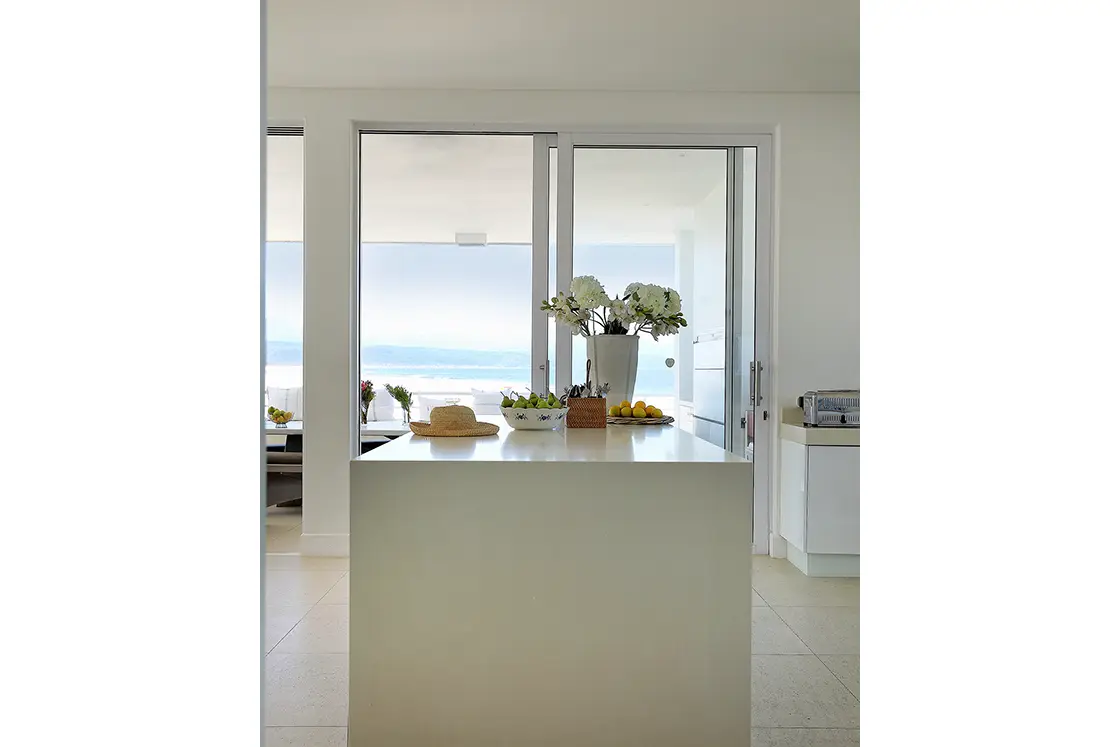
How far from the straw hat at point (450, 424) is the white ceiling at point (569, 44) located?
80.0 inches

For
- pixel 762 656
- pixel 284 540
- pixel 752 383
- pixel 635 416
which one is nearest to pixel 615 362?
pixel 635 416

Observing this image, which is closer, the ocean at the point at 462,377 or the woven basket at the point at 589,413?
the woven basket at the point at 589,413

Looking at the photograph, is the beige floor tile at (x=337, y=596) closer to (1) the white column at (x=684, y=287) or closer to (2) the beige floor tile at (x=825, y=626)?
(2) the beige floor tile at (x=825, y=626)

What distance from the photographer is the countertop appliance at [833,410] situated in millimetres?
4402

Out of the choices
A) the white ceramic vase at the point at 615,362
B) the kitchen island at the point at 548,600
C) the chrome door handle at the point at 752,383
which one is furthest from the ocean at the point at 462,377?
the kitchen island at the point at 548,600

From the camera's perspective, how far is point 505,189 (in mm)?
4918

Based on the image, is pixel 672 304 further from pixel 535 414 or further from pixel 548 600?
pixel 548 600

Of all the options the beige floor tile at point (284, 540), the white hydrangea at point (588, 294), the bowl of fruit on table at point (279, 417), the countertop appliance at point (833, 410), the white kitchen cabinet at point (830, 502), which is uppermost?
the white hydrangea at point (588, 294)

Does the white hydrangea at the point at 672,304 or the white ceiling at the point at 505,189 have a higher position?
the white ceiling at the point at 505,189

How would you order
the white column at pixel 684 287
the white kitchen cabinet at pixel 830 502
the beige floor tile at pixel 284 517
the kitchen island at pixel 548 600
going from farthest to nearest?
the beige floor tile at pixel 284 517, the white column at pixel 684 287, the white kitchen cabinet at pixel 830 502, the kitchen island at pixel 548 600

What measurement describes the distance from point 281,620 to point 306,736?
1263 mm

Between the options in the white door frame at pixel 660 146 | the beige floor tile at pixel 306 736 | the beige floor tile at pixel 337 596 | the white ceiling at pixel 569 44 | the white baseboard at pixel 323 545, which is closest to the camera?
the beige floor tile at pixel 306 736

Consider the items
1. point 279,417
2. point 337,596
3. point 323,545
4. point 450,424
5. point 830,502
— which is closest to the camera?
point 450,424
